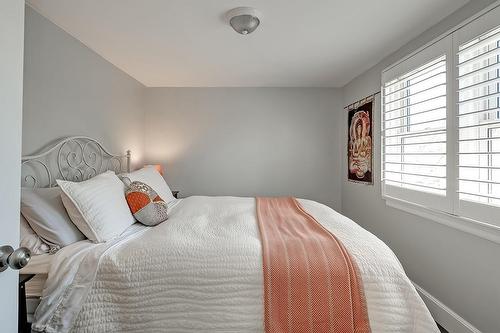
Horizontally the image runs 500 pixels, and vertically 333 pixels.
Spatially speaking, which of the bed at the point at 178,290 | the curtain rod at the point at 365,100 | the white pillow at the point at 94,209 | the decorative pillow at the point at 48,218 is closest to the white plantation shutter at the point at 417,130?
the curtain rod at the point at 365,100

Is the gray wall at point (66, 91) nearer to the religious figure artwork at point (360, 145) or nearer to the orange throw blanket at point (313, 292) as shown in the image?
the orange throw blanket at point (313, 292)

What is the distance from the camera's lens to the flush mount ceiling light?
1811 millimetres

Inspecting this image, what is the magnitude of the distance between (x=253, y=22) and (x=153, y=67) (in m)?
1.59

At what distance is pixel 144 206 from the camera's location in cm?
192

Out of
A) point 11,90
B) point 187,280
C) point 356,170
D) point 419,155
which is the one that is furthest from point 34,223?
point 356,170

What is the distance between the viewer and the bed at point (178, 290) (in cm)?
123

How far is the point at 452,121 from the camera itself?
5.96 ft

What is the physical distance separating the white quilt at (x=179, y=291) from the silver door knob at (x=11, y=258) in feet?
2.18

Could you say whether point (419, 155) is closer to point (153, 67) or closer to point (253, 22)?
point (253, 22)

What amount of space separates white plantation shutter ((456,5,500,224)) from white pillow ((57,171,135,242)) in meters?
2.23

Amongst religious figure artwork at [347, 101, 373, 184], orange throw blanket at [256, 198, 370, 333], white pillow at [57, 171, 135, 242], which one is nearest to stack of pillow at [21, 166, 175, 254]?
white pillow at [57, 171, 135, 242]

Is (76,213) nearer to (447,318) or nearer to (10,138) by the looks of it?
(10,138)

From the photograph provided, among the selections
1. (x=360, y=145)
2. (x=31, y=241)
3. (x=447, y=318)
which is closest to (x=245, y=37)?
(x=360, y=145)

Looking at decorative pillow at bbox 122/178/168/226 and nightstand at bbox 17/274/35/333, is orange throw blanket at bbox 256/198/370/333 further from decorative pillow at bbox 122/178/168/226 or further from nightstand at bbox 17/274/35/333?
nightstand at bbox 17/274/35/333
